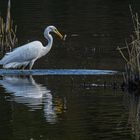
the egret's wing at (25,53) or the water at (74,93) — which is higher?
the egret's wing at (25,53)

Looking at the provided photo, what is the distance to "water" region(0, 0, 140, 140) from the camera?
13398mm

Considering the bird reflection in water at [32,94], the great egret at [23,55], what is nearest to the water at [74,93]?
the bird reflection in water at [32,94]

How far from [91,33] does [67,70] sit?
9.33m

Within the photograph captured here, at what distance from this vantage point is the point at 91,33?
99.2 feet

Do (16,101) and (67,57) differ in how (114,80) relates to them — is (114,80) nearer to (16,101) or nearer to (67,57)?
(16,101)

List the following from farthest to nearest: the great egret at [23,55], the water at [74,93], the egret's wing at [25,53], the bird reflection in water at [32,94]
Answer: the egret's wing at [25,53], the great egret at [23,55], the bird reflection in water at [32,94], the water at [74,93]

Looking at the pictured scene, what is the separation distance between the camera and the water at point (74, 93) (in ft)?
Answer: 44.0

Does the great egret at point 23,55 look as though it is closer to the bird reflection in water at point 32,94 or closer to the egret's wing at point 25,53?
the egret's wing at point 25,53

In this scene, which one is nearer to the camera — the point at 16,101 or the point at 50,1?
the point at 16,101

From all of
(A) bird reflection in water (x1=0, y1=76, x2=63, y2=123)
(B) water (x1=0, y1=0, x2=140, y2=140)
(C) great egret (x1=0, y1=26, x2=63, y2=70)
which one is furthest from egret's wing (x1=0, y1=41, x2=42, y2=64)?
(A) bird reflection in water (x1=0, y1=76, x2=63, y2=123)

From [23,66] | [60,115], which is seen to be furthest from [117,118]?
[23,66]

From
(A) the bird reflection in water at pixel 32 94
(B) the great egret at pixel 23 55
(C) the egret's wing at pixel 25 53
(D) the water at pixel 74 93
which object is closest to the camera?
(D) the water at pixel 74 93

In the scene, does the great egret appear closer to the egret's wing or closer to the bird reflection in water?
the egret's wing

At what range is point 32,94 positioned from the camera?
17.5 metres
